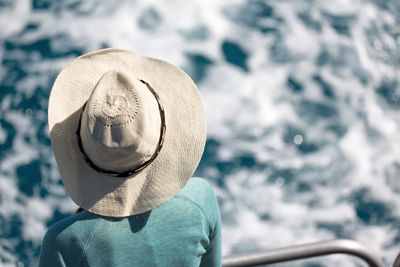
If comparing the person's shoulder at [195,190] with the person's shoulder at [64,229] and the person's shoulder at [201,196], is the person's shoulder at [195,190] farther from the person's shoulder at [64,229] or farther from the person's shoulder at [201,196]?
the person's shoulder at [64,229]

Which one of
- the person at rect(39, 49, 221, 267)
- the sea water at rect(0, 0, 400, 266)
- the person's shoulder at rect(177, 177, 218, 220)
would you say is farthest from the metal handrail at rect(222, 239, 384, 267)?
the sea water at rect(0, 0, 400, 266)

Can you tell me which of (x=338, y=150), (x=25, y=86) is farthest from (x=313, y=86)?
(x=25, y=86)

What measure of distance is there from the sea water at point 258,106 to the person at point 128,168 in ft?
11.0

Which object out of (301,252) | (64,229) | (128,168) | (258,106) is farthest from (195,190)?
(258,106)

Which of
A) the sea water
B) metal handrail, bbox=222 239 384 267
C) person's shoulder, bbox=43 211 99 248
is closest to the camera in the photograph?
person's shoulder, bbox=43 211 99 248

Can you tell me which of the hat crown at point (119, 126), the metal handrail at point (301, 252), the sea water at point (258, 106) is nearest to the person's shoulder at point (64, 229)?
the hat crown at point (119, 126)

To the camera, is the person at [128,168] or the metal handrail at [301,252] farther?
the metal handrail at [301,252]

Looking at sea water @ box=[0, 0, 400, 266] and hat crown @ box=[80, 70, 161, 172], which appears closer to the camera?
hat crown @ box=[80, 70, 161, 172]

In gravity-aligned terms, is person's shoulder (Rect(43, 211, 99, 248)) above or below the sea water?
above

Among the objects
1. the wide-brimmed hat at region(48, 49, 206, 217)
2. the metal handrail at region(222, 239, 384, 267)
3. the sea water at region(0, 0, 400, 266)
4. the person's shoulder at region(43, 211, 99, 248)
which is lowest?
the sea water at region(0, 0, 400, 266)

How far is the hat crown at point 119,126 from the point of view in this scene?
102cm

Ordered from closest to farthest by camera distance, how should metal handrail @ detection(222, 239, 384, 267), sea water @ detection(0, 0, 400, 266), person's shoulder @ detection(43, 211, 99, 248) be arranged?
person's shoulder @ detection(43, 211, 99, 248)
metal handrail @ detection(222, 239, 384, 267)
sea water @ detection(0, 0, 400, 266)

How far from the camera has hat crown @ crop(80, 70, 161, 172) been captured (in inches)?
40.3

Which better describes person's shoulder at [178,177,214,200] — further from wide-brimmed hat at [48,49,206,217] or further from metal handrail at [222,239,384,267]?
metal handrail at [222,239,384,267]
